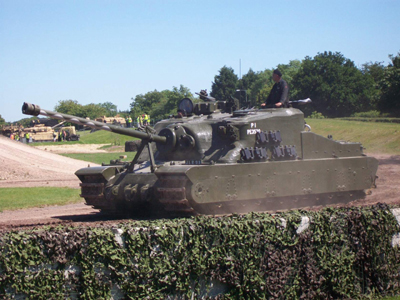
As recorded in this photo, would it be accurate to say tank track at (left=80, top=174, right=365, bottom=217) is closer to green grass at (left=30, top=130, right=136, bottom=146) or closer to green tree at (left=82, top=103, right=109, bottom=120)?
green grass at (left=30, top=130, right=136, bottom=146)

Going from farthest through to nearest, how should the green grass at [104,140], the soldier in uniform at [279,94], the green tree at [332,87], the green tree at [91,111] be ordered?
1. the green tree at [91,111]
2. the green tree at [332,87]
3. the green grass at [104,140]
4. the soldier in uniform at [279,94]

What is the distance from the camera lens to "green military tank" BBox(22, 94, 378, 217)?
438 inches

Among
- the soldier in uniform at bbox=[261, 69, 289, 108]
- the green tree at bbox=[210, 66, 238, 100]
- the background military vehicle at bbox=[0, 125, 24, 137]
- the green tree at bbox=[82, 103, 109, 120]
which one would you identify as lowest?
the background military vehicle at bbox=[0, 125, 24, 137]

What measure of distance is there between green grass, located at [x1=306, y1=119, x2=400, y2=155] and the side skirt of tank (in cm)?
1633

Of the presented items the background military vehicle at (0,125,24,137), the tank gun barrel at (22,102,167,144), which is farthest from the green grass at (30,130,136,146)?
the tank gun barrel at (22,102,167,144)

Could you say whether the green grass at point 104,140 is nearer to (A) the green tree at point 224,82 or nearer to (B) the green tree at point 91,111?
(A) the green tree at point 224,82

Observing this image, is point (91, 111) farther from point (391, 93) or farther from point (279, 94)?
point (279, 94)

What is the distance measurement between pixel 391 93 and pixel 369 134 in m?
18.7

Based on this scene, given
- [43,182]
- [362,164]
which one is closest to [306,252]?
[362,164]

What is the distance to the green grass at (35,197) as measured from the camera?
678 inches

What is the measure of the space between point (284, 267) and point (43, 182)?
18.3m

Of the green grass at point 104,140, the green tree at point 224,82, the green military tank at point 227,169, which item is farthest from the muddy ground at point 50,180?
the green tree at point 224,82

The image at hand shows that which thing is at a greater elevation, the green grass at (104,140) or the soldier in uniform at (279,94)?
the soldier in uniform at (279,94)

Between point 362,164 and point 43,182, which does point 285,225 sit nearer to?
point 362,164
